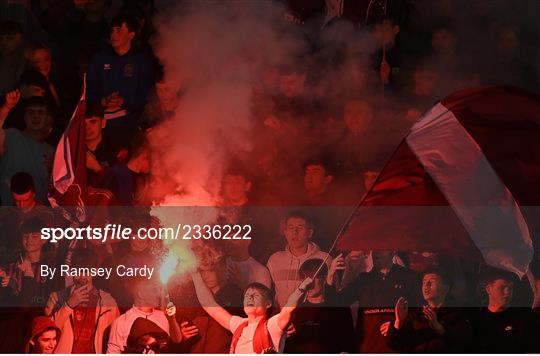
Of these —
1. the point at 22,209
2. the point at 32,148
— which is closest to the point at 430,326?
the point at 22,209

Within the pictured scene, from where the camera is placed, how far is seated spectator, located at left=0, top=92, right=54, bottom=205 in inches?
293

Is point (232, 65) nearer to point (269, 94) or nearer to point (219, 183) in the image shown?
point (269, 94)

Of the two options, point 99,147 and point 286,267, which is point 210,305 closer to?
point 286,267

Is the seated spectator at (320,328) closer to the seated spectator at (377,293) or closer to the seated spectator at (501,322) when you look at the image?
the seated spectator at (377,293)

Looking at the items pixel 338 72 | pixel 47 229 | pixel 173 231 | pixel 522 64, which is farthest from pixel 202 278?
pixel 522 64

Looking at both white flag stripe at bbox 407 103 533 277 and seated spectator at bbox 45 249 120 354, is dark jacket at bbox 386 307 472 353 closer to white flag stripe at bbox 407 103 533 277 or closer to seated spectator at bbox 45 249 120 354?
white flag stripe at bbox 407 103 533 277

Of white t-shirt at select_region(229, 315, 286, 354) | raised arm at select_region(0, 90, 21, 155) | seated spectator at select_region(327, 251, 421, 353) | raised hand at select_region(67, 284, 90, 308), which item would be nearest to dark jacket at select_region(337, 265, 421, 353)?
seated spectator at select_region(327, 251, 421, 353)

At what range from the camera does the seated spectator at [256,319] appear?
287 inches

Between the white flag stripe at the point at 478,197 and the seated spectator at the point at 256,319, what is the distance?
131 cm

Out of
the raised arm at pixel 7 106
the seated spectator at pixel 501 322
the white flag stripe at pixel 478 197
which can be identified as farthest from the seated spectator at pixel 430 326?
the raised arm at pixel 7 106

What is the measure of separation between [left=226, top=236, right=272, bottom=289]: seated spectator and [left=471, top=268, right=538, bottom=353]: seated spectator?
66.1 inches

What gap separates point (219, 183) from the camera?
7.39 metres

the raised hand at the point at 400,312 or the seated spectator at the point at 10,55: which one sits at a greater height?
the seated spectator at the point at 10,55

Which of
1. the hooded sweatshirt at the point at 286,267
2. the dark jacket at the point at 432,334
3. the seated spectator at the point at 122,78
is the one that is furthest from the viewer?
the seated spectator at the point at 122,78
